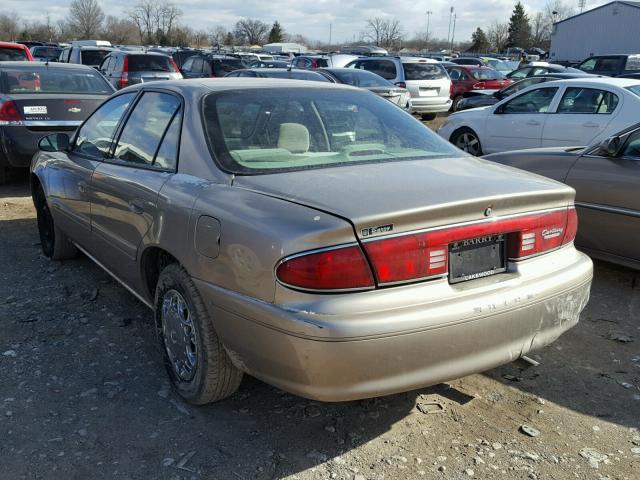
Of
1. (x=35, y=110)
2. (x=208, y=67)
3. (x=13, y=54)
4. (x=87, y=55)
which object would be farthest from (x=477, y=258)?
(x=87, y=55)

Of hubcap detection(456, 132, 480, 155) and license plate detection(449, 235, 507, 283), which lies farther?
hubcap detection(456, 132, 480, 155)

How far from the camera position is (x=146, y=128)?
373cm

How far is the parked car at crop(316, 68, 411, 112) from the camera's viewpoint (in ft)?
47.3

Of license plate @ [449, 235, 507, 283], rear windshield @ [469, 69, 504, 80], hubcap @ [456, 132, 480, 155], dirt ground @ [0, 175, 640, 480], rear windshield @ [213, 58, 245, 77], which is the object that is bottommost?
dirt ground @ [0, 175, 640, 480]

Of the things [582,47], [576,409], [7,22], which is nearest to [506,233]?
[576,409]

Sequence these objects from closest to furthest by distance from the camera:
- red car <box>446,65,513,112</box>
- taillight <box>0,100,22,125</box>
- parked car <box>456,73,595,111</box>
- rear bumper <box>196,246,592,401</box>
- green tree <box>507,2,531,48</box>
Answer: rear bumper <box>196,246,592,401</box> < taillight <box>0,100,22,125</box> < parked car <box>456,73,595,111</box> < red car <box>446,65,513,112</box> < green tree <box>507,2,531,48</box>

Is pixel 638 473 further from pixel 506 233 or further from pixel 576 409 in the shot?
pixel 506 233

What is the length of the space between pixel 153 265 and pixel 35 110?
5407 mm

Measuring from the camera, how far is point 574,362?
374cm

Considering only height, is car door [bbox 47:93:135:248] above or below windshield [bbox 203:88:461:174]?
below

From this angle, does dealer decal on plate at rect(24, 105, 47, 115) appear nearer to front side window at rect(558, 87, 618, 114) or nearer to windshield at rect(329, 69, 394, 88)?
front side window at rect(558, 87, 618, 114)

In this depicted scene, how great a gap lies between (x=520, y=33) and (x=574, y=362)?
284 feet

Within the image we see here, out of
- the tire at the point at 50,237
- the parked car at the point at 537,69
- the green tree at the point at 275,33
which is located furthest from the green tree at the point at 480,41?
the tire at the point at 50,237

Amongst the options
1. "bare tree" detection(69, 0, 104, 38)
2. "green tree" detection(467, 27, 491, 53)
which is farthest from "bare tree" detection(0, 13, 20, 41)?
"green tree" detection(467, 27, 491, 53)
